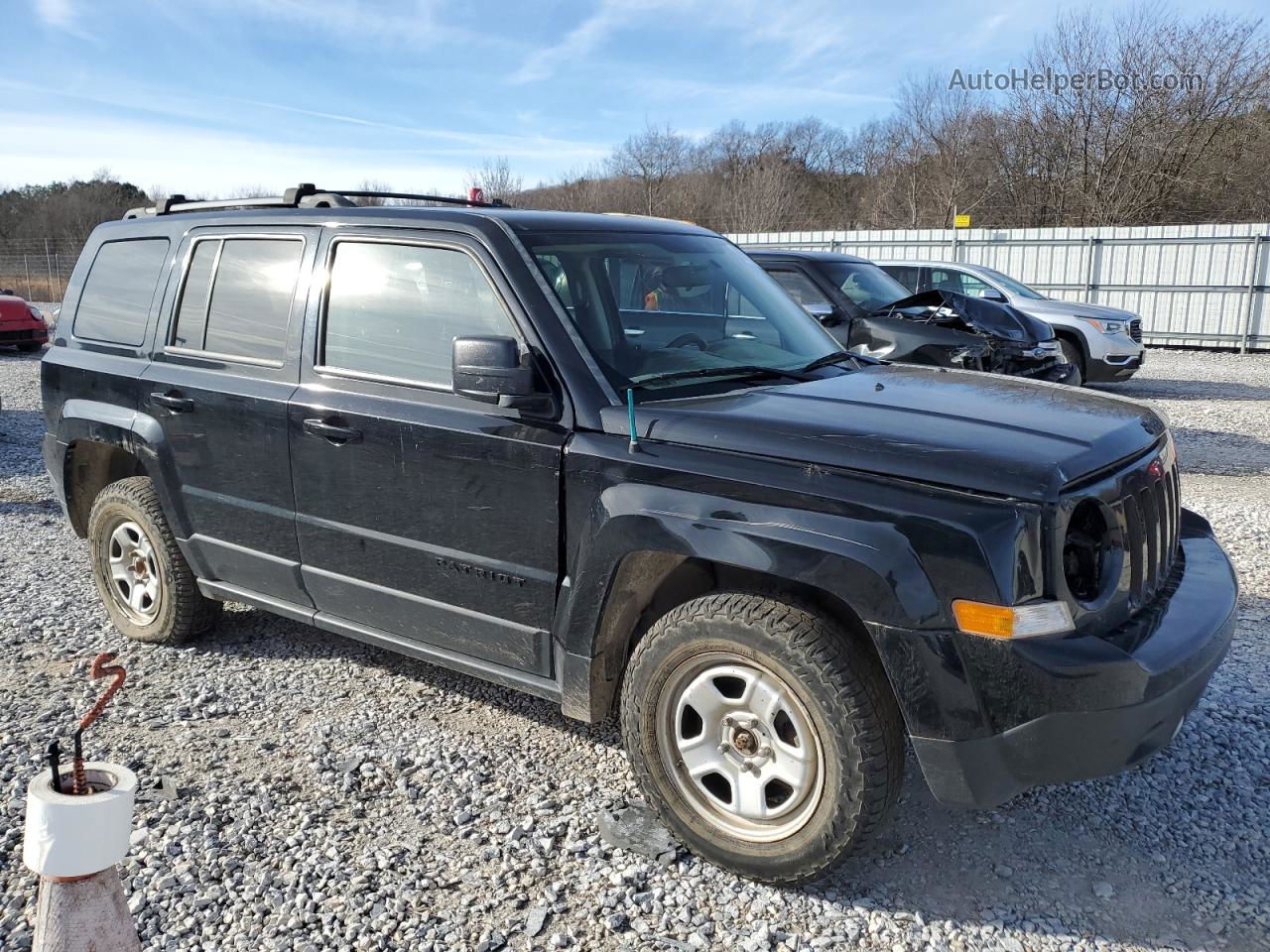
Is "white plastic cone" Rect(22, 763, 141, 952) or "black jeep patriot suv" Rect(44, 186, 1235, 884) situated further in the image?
"black jeep patriot suv" Rect(44, 186, 1235, 884)

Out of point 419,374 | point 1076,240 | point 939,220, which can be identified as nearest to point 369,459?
point 419,374

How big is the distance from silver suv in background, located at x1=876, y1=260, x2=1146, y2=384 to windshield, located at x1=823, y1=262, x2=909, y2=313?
362 centimetres

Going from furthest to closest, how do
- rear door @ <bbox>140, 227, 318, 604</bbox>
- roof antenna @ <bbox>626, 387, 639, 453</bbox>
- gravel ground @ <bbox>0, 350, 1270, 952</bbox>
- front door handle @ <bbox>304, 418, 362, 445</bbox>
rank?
1. rear door @ <bbox>140, 227, 318, 604</bbox>
2. front door handle @ <bbox>304, 418, 362, 445</bbox>
3. roof antenna @ <bbox>626, 387, 639, 453</bbox>
4. gravel ground @ <bbox>0, 350, 1270, 952</bbox>

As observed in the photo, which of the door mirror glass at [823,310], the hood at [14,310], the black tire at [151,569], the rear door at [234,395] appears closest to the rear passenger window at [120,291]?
the rear door at [234,395]

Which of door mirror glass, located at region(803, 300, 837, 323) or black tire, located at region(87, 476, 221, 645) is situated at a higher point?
door mirror glass, located at region(803, 300, 837, 323)

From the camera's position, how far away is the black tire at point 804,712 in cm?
275

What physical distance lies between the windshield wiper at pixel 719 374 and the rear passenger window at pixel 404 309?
508 mm

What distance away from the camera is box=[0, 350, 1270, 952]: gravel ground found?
287 centimetres

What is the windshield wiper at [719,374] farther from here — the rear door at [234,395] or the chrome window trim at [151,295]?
the chrome window trim at [151,295]

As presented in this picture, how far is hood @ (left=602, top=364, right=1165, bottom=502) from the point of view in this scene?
2678 millimetres

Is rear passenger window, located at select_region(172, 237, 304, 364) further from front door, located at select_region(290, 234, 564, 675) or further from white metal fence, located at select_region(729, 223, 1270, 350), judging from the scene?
white metal fence, located at select_region(729, 223, 1270, 350)

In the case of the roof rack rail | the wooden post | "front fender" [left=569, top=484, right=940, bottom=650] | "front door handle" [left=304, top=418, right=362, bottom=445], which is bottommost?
the wooden post

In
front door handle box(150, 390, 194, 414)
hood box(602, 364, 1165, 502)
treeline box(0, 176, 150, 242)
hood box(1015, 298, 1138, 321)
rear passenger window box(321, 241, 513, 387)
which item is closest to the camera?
hood box(602, 364, 1165, 502)

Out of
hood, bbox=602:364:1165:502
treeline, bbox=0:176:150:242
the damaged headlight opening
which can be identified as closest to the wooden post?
hood, bbox=602:364:1165:502
